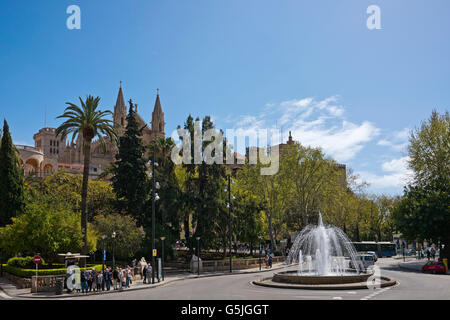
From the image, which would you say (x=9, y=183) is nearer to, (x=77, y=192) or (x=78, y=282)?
(x=77, y=192)

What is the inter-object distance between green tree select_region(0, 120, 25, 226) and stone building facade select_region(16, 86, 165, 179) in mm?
45066

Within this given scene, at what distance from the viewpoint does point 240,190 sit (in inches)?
2151

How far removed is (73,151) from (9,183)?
99.9m

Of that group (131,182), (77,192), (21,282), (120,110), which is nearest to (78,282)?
(21,282)

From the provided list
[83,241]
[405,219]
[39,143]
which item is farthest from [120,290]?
[39,143]

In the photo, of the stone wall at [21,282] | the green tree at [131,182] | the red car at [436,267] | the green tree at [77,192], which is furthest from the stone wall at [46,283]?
the red car at [436,267]

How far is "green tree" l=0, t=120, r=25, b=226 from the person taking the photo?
41.5 m

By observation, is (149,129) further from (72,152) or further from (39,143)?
(39,143)

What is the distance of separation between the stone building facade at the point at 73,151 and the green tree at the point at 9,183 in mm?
45066

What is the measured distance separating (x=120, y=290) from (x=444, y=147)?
3622cm

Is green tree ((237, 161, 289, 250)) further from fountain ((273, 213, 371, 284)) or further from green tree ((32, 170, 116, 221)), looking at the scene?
fountain ((273, 213, 371, 284))

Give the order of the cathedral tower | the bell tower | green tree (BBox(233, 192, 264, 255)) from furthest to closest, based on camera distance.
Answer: the cathedral tower, the bell tower, green tree (BBox(233, 192, 264, 255))

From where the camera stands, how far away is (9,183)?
41.8 meters

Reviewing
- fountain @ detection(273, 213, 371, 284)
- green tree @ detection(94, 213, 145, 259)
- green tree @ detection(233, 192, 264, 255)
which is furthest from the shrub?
green tree @ detection(233, 192, 264, 255)
